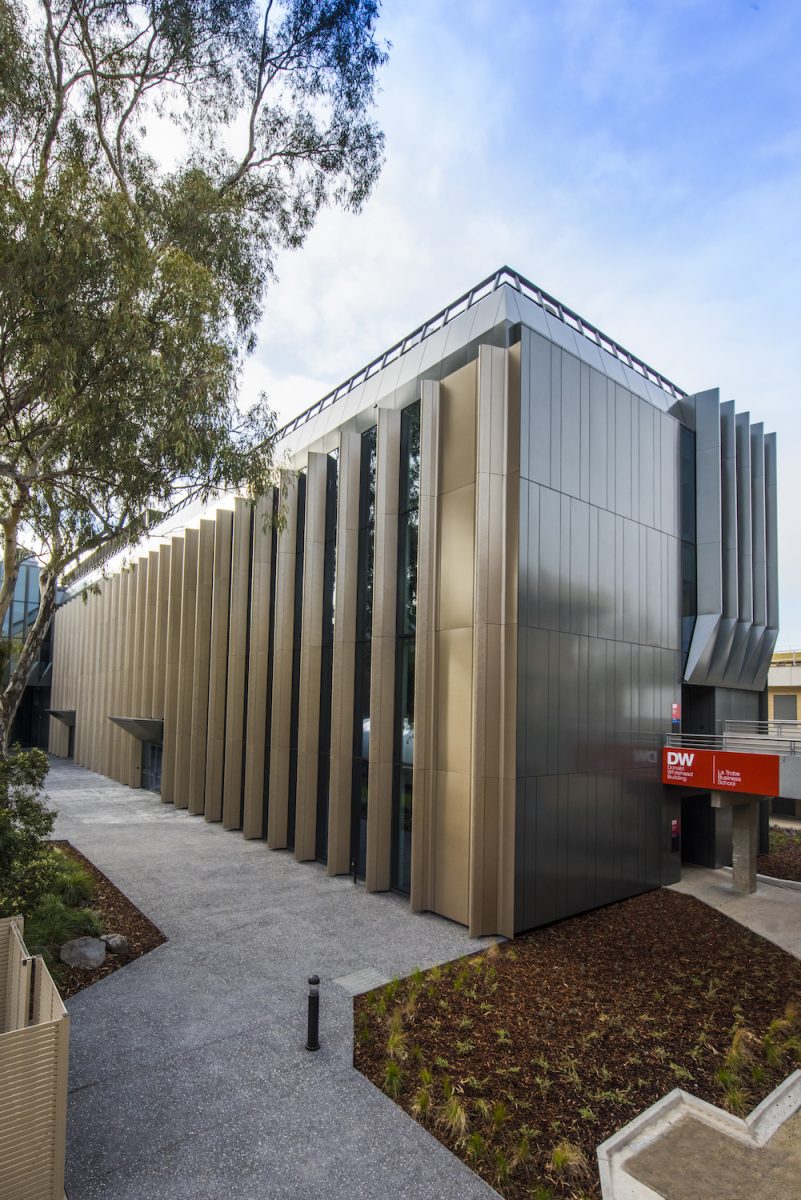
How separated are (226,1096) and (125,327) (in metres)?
9.55

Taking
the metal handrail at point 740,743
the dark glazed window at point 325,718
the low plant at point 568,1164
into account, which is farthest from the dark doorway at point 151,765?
the low plant at point 568,1164

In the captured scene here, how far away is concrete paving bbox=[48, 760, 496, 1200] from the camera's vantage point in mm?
5520

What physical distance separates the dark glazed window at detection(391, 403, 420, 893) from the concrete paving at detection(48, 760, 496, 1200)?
44.0 inches

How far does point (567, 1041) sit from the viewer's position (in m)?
7.88

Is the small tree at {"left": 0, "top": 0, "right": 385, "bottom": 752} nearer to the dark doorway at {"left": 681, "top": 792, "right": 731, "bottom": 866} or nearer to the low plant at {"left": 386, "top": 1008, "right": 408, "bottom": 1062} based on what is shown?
the low plant at {"left": 386, "top": 1008, "right": 408, "bottom": 1062}

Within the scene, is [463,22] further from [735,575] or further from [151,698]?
[151,698]

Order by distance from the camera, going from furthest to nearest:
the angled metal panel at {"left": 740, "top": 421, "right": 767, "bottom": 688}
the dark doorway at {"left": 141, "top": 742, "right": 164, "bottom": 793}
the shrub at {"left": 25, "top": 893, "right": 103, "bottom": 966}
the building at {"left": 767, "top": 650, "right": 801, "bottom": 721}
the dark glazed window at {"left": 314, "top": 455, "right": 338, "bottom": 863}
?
the building at {"left": 767, "top": 650, "right": 801, "bottom": 721}, the dark doorway at {"left": 141, "top": 742, "right": 164, "bottom": 793}, the angled metal panel at {"left": 740, "top": 421, "right": 767, "bottom": 688}, the dark glazed window at {"left": 314, "top": 455, "right": 338, "bottom": 863}, the shrub at {"left": 25, "top": 893, "right": 103, "bottom": 966}

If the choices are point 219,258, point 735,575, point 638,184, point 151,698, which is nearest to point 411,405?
point 219,258

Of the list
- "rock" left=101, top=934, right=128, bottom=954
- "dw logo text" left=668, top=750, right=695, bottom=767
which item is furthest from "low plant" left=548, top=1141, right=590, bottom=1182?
"dw logo text" left=668, top=750, right=695, bottom=767

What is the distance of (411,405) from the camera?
14469 millimetres

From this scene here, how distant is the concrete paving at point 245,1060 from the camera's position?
217 inches

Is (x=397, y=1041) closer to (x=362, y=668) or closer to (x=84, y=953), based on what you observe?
(x=84, y=953)

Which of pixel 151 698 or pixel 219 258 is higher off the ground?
pixel 219 258

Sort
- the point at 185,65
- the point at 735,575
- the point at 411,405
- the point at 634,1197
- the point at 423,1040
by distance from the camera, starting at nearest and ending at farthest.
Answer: the point at 634,1197 → the point at 423,1040 → the point at 185,65 → the point at 411,405 → the point at 735,575
